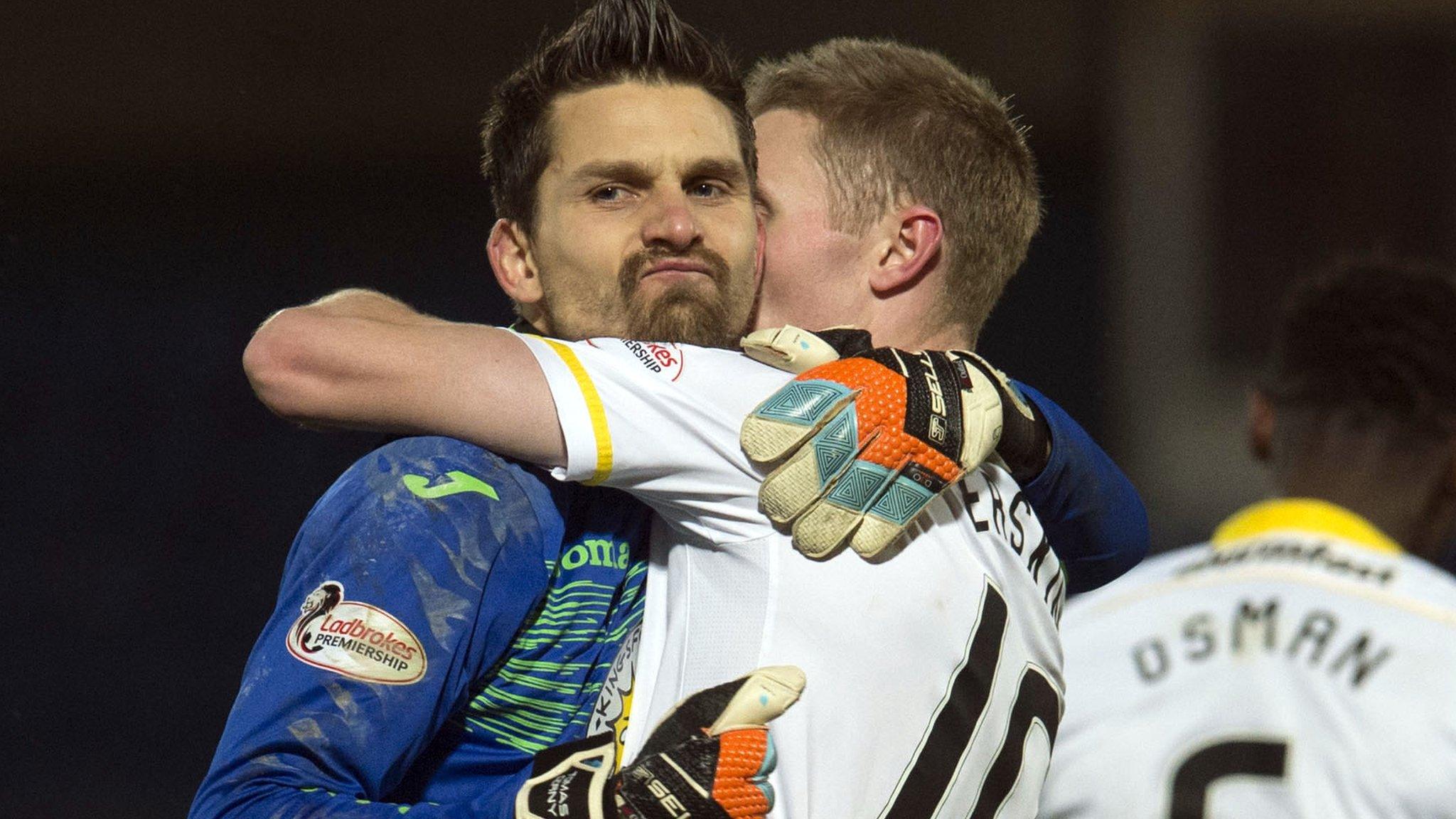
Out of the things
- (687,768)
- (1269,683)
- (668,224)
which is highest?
(668,224)

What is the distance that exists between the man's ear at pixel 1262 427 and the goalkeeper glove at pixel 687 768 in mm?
2029

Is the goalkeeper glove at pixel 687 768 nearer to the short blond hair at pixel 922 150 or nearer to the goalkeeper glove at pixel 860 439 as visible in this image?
the goalkeeper glove at pixel 860 439

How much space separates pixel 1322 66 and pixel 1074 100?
4.28ft

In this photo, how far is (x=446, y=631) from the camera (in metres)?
1.75

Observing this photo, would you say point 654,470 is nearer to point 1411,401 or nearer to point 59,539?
point 1411,401

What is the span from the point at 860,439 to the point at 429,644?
0.52m

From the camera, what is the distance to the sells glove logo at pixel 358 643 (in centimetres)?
171

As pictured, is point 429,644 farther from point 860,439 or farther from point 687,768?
point 860,439

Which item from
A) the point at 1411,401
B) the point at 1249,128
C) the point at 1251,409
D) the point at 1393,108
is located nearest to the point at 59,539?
the point at 1251,409

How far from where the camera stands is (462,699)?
1.86 metres

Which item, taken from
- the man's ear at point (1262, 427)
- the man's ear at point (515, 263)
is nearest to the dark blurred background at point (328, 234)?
the man's ear at point (1262, 427)


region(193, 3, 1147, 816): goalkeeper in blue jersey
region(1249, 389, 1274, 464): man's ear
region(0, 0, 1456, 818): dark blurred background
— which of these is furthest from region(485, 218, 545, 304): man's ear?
region(0, 0, 1456, 818): dark blurred background

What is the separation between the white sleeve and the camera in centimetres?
179

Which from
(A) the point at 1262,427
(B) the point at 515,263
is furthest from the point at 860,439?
(A) the point at 1262,427
